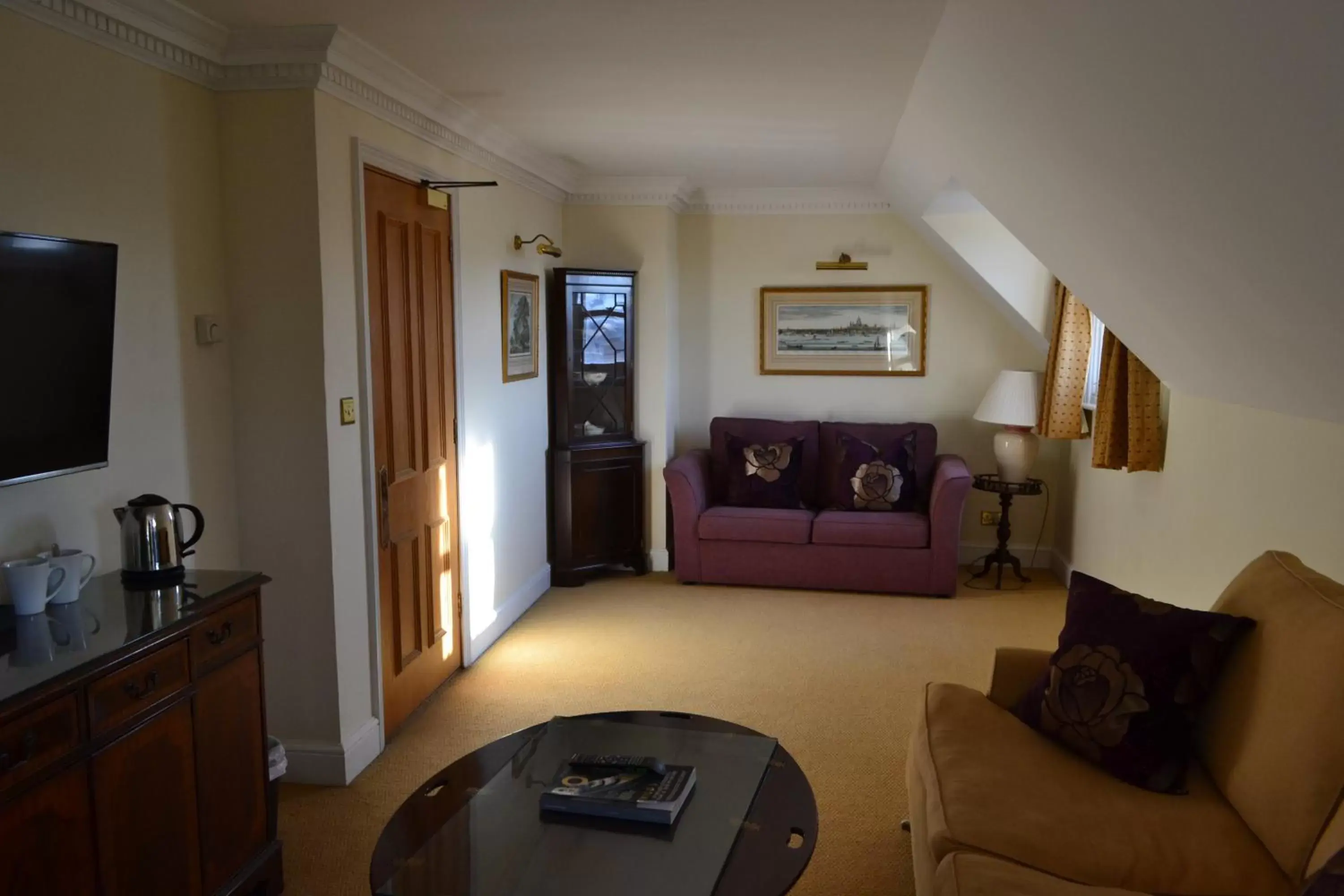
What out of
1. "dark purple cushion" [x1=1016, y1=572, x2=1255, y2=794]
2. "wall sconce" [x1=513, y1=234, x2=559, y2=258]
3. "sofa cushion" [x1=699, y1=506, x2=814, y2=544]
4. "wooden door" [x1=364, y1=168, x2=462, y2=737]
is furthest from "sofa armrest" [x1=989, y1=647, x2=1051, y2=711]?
"wall sconce" [x1=513, y1=234, x2=559, y2=258]

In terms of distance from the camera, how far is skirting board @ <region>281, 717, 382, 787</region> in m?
3.16

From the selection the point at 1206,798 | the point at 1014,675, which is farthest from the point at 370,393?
the point at 1206,798

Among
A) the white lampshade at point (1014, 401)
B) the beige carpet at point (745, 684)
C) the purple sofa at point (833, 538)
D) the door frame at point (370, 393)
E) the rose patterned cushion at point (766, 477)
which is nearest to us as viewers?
the beige carpet at point (745, 684)

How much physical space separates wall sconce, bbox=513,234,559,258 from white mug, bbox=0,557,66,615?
9.81 ft

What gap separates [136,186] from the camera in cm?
258

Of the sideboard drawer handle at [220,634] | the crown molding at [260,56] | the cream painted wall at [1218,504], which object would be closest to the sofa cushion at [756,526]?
the cream painted wall at [1218,504]

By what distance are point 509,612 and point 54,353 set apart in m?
2.89

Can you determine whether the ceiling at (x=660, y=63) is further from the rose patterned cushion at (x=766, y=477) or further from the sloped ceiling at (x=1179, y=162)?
the rose patterned cushion at (x=766, y=477)

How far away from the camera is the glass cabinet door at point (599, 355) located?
5.38 metres

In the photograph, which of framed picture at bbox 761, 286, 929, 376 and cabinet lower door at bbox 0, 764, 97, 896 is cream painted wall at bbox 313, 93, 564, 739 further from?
framed picture at bbox 761, 286, 929, 376

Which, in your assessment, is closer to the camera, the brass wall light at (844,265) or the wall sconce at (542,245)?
the wall sconce at (542,245)

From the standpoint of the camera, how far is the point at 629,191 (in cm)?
554

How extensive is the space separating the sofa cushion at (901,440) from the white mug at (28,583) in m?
4.33

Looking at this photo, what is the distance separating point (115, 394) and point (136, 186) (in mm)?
568
